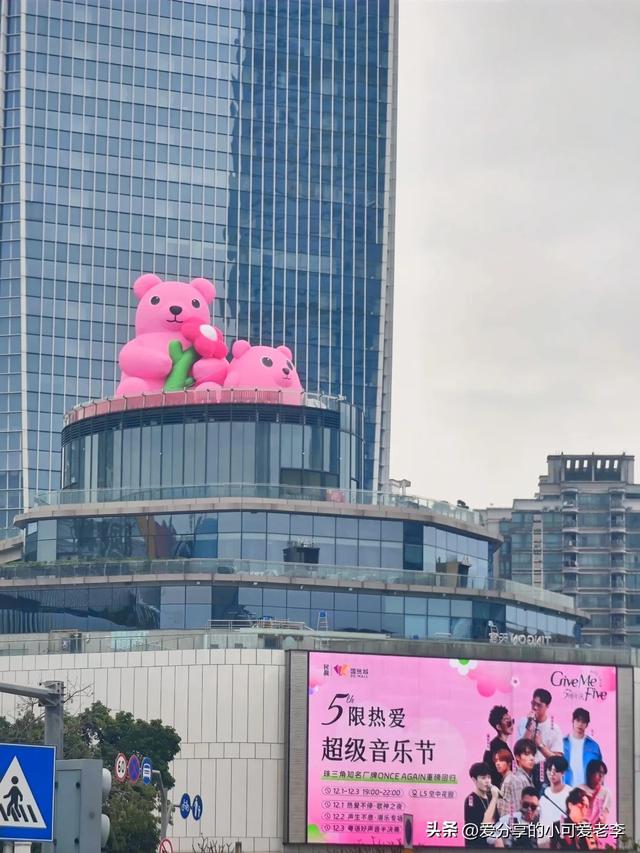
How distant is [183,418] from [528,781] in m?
38.4

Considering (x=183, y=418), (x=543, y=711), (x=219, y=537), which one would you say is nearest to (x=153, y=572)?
(x=219, y=537)

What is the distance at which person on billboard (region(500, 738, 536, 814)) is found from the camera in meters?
118

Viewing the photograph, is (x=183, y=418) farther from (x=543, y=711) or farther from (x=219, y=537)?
(x=543, y=711)

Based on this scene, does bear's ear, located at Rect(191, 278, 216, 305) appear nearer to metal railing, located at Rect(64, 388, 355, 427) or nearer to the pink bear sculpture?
the pink bear sculpture

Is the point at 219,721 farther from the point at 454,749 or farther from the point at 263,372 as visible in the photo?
the point at 263,372

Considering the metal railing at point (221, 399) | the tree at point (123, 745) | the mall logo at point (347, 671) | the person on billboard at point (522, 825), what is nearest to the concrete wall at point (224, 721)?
the mall logo at point (347, 671)

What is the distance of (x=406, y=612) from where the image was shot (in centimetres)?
13012

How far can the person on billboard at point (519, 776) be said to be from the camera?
386 ft

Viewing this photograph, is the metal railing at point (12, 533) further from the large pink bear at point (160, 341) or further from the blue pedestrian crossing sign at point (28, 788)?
the blue pedestrian crossing sign at point (28, 788)

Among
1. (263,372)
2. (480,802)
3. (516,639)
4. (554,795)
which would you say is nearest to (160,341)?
(263,372)

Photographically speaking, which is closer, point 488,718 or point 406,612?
point 488,718

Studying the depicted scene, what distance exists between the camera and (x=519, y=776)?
11825 cm

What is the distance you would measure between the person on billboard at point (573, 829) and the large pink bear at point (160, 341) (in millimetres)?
40594

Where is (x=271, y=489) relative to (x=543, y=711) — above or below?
above
